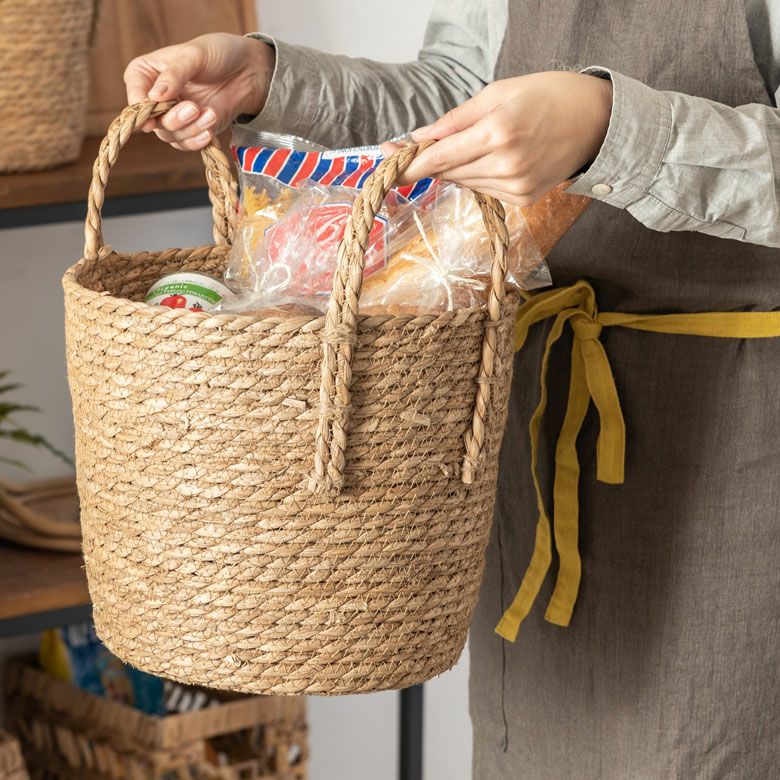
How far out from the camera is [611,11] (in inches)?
38.9

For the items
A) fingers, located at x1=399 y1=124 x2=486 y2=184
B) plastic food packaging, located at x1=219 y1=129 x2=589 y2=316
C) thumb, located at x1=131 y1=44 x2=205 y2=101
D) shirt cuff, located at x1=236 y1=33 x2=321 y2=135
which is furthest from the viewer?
shirt cuff, located at x1=236 y1=33 x2=321 y2=135

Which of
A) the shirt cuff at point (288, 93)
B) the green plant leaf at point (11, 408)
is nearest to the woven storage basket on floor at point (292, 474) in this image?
the shirt cuff at point (288, 93)

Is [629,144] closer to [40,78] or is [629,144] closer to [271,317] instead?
[271,317]

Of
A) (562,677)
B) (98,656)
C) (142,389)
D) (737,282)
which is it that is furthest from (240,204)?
(98,656)

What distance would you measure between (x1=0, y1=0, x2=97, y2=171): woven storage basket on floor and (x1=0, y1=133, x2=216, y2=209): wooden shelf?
1.1 inches

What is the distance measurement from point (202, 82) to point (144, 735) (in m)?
0.98

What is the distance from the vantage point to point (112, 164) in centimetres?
88

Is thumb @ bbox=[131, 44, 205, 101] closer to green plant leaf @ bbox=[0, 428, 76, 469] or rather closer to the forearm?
the forearm

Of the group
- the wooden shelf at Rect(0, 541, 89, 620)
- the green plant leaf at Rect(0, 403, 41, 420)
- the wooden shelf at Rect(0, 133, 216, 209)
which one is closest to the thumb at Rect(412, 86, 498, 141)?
the wooden shelf at Rect(0, 133, 216, 209)

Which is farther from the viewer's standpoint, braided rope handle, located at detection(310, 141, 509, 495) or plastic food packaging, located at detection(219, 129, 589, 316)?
plastic food packaging, located at detection(219, 129, 589, 316)

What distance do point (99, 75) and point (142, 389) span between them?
104 cm

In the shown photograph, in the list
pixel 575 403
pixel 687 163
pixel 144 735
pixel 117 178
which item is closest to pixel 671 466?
pixel 575 403

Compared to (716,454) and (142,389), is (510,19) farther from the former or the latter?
(142,389)

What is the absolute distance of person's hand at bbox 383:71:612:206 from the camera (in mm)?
716
